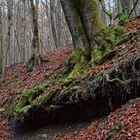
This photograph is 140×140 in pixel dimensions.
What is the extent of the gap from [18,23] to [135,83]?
35.2m

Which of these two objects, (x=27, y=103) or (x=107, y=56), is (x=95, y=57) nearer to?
(x=107, y=56)

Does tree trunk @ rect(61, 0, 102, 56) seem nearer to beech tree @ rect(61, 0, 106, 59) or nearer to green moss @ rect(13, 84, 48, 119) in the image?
beech tree @ rect(61, 0, 106, 59)

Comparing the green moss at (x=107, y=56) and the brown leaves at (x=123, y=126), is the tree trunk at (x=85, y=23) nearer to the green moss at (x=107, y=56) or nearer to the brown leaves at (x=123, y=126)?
the green moss at (x=107, y=56)

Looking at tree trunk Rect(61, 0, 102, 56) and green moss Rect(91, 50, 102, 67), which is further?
tree trunk Rect(61, 0, 102, 56)

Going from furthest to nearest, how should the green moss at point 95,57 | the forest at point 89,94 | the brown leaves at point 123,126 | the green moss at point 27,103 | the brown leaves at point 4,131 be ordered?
1. the brown leaves at point 4,131
2. the green moss at point 27,103
3. the green moss at point 95,57
4. the forest at point 89,94
5. the brown leaves at point 123,126

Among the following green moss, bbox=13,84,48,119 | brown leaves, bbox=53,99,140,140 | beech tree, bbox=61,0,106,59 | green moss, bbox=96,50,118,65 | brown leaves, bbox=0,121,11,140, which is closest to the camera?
brown leaves, bbox=53,99,140,140

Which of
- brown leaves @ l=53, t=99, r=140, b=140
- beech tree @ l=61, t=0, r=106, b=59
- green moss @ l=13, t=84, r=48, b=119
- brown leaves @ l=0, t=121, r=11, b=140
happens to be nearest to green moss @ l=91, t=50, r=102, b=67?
beech tree @ l=61, t=0, r=106, b=59

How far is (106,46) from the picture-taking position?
36.7 ft

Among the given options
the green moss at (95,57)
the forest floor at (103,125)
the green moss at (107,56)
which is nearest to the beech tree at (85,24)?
the green moss at (95,57)

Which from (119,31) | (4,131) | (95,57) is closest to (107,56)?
(95,57)

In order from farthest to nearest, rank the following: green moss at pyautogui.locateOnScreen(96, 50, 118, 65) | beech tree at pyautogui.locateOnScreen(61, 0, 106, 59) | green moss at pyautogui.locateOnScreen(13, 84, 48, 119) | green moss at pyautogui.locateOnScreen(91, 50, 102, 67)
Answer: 1. beech tree at pyautogui.locateOnScreen(61, 0, 106, 59)
2. green moss at pyautogui.locateOnScreen(13, 84, 48, 119)
3. green moss at pyautogui.locateOnScreen(91, 50, 102, 67)
4. green moss at pyautogui.locateOnScreen(96, 50, 118, 65)

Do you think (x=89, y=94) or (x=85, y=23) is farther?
(x=85, y=23)

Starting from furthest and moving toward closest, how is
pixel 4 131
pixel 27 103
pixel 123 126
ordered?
pixel 4 131 → pixel 27 103 → pixel 123 126

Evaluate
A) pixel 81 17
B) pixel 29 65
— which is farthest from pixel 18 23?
pixel 81 17
